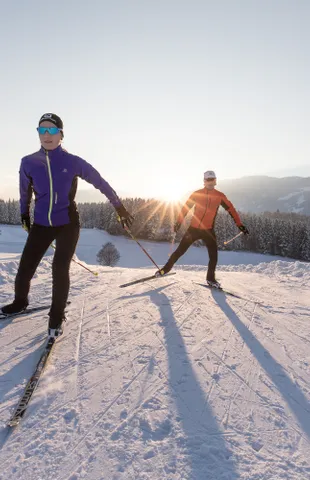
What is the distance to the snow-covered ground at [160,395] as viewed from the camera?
7.14 ft

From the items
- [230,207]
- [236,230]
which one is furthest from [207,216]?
[236,230]

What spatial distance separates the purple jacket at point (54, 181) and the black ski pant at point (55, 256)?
13 cm

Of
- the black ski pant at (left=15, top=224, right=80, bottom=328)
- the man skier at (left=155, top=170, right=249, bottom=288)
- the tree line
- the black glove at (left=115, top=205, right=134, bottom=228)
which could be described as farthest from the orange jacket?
the tree line

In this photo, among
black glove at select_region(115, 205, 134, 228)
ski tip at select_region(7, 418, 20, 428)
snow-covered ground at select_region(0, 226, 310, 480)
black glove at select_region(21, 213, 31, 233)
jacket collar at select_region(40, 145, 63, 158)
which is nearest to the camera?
snow-covered ground at select_region(0, 226, 310, 480)

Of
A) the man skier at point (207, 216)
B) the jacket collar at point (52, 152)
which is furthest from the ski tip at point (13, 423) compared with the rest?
the man skier at point (207, 216)

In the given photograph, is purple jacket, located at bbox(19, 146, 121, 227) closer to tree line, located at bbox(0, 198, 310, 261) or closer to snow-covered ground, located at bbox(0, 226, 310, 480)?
snow-covered ground, located at bbox(0, 226, 310, 480)

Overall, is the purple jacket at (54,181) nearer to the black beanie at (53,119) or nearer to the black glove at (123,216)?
the black beanie at (53,119)

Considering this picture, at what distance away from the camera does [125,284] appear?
7.70 metres

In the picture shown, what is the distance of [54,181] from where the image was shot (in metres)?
4.39

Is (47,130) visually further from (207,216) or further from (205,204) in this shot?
(207,216)

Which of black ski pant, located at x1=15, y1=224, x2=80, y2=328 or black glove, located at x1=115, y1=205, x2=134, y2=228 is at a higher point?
black glove, located at x1=115, y1=205, x2=134, y2=228

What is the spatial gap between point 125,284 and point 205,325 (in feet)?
10.4

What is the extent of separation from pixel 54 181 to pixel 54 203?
0.32 m

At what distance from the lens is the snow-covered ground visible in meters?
2.18
